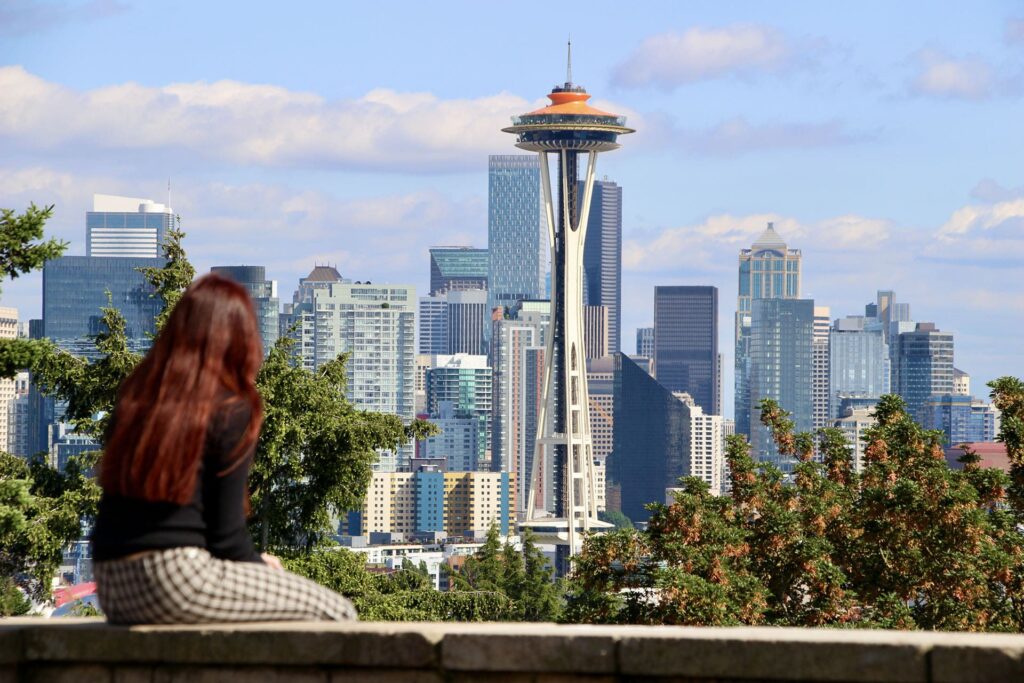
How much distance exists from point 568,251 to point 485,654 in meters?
149

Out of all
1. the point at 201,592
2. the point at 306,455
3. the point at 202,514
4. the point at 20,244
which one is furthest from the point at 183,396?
the point at 306,455

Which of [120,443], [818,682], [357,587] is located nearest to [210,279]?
[120,443]

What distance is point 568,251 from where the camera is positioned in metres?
155

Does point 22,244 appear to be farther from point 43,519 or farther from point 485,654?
point 485,654

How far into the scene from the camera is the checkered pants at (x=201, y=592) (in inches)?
256

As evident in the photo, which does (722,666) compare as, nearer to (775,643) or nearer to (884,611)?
(775,643)

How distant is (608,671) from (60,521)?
74.3 ft

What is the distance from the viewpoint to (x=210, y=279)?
265 inches

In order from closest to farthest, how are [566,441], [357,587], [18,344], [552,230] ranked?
[18,344]
[357,587]
[552,230]
[566,441]

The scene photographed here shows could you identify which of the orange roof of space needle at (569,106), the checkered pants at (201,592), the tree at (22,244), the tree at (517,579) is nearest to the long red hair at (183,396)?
the checkered pants at (201,592)

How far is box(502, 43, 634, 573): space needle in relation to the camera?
506 ft

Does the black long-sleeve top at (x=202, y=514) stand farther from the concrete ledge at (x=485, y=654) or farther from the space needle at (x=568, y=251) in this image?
the space needle at (x=568, y=251)

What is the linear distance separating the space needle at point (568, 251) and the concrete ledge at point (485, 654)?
452 ft

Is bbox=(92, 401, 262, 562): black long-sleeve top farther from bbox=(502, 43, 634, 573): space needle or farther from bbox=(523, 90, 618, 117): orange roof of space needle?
bbox=(523, 90, 618, 117): orange roof of space needle
